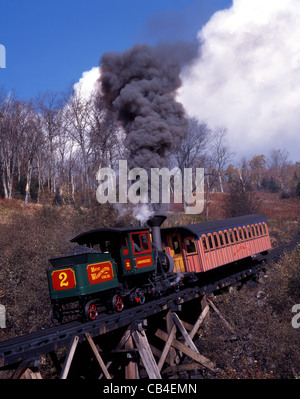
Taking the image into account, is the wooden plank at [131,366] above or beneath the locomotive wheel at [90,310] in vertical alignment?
beneath

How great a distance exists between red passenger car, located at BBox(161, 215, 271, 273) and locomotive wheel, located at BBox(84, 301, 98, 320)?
6276 millimetres

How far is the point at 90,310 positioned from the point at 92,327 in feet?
3.96

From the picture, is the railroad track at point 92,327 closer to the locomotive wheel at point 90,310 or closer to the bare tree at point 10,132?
the locomotive wheel at point 90,310

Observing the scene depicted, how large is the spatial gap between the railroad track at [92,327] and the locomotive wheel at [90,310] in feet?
0.96

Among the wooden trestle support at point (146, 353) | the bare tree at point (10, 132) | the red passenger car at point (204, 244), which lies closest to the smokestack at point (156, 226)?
the red passenger car at point (204, 244)

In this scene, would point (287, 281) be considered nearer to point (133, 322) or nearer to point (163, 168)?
point (163, 168)

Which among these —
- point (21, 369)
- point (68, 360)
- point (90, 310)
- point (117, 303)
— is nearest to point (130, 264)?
point (117, 303)

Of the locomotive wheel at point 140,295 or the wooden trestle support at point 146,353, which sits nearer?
the wooden trestle support at point 146,353

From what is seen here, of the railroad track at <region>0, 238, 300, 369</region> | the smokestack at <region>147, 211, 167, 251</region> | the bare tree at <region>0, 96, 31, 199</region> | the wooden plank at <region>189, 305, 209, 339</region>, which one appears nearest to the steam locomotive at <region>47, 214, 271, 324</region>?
the smokestack at <region>147, 211, 167, 251</region>

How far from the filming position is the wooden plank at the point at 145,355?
1183 centimetres

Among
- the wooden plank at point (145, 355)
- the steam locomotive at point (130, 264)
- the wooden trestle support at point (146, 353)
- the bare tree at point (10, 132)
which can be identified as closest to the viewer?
the wooden trestle support at point (146, 353)

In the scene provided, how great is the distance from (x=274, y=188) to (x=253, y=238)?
214 feet

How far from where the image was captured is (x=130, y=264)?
43.2 feet

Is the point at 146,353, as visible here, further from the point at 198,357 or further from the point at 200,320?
the point at 200,320
